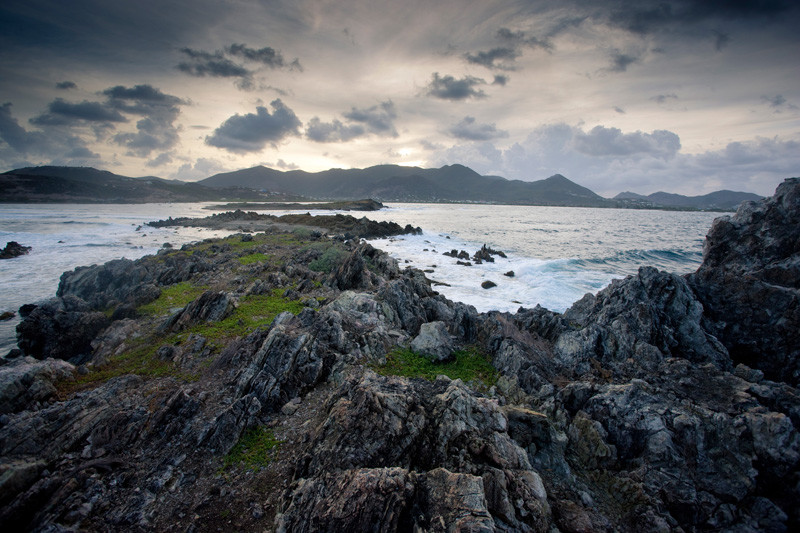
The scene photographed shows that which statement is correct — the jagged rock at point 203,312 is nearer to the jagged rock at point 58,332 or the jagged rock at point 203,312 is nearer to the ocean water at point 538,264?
the jagged rock at point 58,332

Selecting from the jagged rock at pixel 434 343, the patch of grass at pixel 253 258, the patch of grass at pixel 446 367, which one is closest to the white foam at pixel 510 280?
the jagged rock at pixel 434 343

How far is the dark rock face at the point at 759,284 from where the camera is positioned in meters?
13.7

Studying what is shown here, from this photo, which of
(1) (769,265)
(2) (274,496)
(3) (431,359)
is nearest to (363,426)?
(2) (274,496)

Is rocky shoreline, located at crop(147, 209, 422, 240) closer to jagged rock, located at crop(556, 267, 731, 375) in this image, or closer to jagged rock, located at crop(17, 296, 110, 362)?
jagged rock, located at crop(17, 296, 110, 362)

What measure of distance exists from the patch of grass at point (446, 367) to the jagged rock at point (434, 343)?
244 millimetres

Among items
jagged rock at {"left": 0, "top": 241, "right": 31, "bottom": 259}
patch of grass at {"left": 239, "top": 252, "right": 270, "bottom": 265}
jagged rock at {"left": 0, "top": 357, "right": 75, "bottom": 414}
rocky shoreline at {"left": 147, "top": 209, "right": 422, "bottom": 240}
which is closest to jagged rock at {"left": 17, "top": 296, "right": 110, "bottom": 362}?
jagged rock at {"left": 0, "top": 357, "right": 75, "bottom": 414}

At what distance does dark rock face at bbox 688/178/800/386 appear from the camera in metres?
13.7

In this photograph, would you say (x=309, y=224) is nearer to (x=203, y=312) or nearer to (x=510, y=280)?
(x=510, y=280)

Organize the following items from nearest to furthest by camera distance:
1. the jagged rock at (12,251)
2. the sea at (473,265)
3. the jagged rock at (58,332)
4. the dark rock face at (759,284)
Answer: the dark rock face at (759,284)
the jagged rock at (58,332)
the sea at (473,265)
the jagged rock at (12,251)

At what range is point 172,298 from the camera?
20125 millimetres

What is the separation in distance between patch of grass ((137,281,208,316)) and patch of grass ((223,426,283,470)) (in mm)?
13027

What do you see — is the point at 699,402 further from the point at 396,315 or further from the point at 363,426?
the point at 396,315

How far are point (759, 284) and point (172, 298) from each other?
3244cm

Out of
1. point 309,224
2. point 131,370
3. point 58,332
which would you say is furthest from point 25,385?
point 309,224
